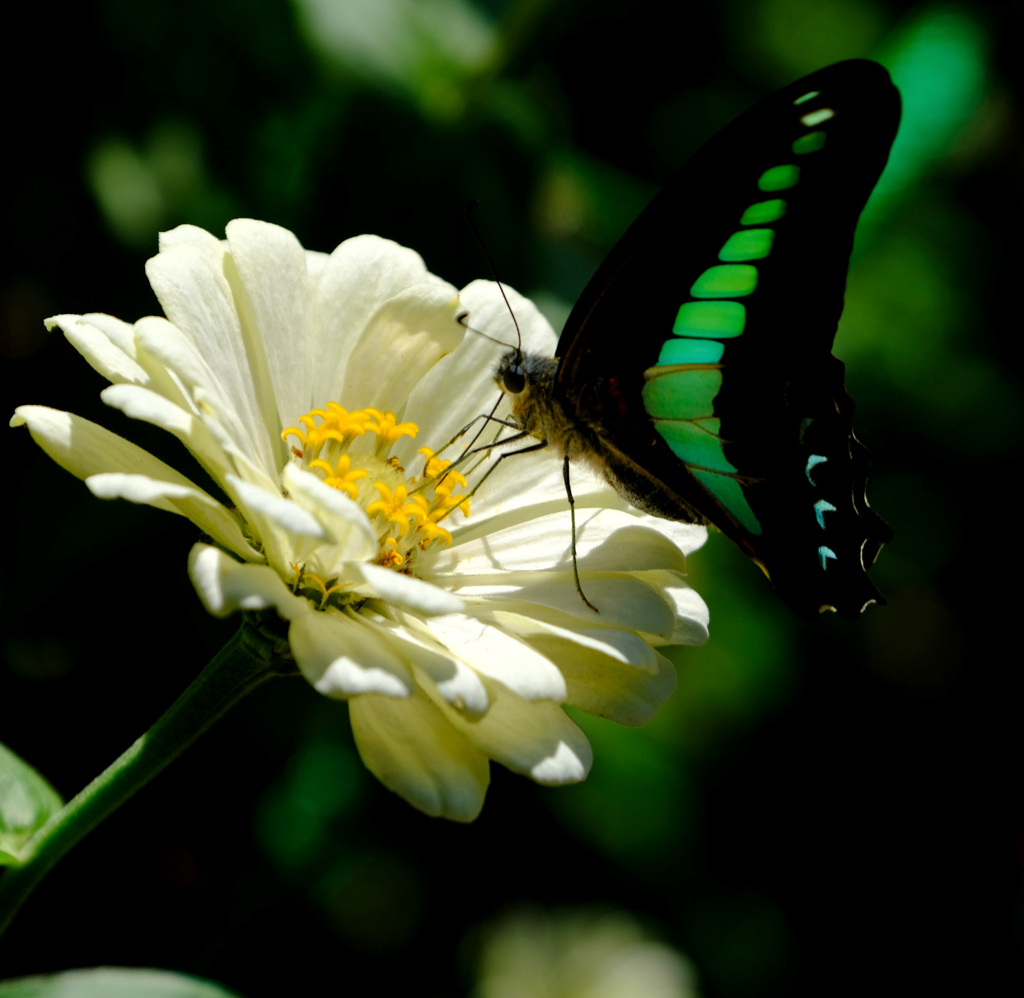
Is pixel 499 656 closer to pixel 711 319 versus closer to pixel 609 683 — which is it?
pixel 609 683

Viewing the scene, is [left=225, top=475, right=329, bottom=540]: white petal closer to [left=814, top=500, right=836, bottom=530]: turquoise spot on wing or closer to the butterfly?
the butterfly

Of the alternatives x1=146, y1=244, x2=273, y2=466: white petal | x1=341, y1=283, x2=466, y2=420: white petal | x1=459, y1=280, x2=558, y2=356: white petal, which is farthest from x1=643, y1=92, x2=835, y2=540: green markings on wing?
x1=146, y1=244, x2=273, y2=466: white petal

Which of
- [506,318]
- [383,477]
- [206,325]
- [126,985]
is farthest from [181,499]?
[506,318]

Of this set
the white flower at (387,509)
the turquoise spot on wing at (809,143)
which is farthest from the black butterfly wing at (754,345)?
the white flower at (387,509)

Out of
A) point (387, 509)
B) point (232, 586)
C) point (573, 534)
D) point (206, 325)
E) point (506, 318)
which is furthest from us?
point (506, 318)

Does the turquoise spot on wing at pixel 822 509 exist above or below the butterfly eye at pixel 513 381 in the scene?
below

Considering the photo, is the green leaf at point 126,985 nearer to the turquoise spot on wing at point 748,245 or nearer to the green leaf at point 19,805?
the green leaf at point 19,805
